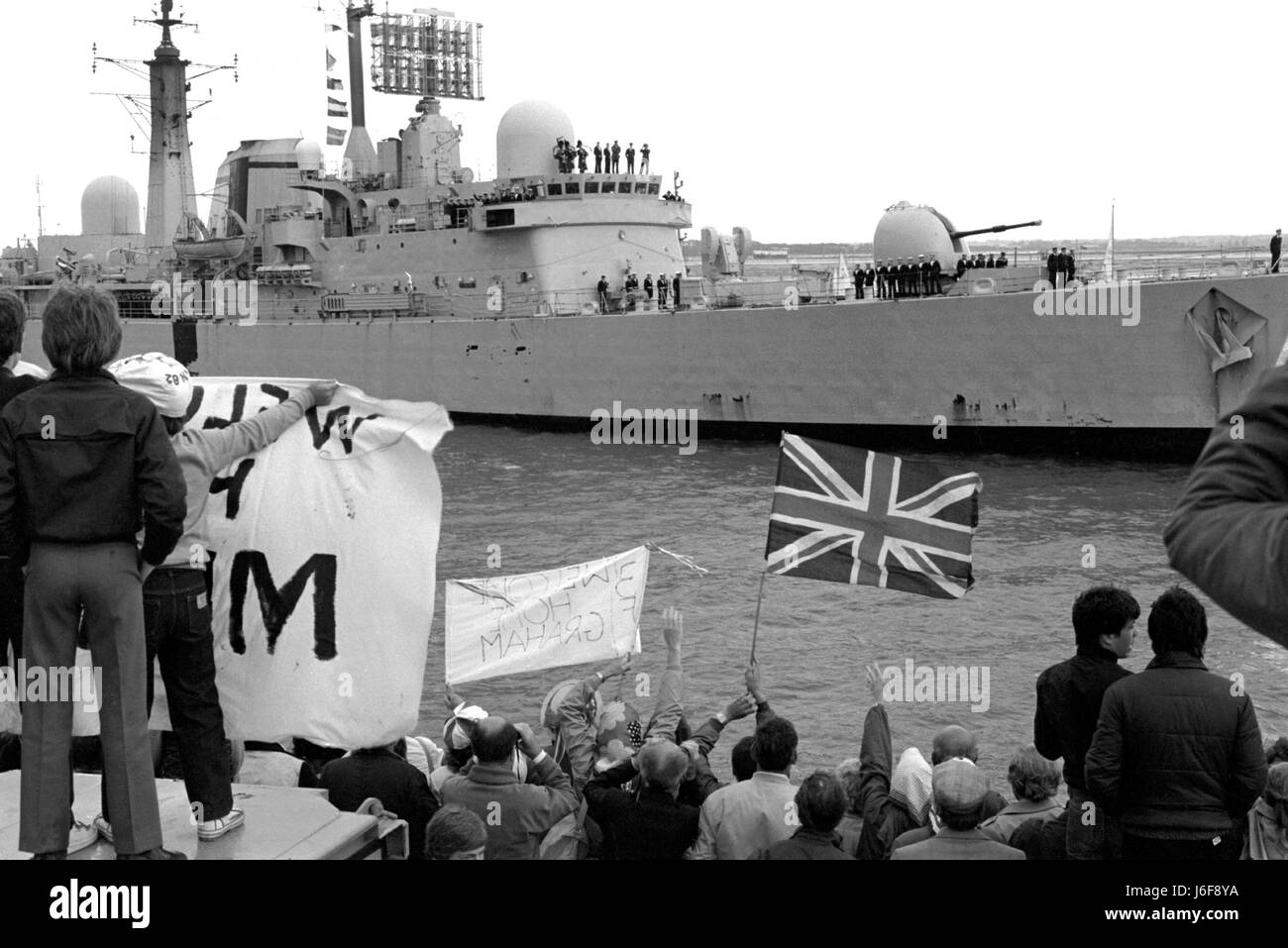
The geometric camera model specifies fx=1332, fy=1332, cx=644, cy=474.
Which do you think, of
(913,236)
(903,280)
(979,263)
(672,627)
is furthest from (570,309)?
(672,627)

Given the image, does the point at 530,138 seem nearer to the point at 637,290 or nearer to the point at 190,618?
the point at 637,290

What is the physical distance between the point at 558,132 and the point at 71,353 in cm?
2970

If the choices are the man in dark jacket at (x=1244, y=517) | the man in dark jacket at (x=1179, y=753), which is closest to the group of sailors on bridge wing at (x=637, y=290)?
the man in dark jacket at (x=1179, y=753)

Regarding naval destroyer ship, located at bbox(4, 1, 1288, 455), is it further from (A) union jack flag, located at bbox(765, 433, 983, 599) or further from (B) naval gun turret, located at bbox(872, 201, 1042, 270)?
(A) union jack flag, located at bbox(765, 433, 983, 599)

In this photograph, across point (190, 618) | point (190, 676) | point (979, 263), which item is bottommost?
point (190, 676)

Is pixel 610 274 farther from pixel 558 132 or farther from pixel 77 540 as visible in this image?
pixel 77 540

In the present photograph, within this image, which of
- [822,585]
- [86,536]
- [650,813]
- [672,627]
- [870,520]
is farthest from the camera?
[822,585]

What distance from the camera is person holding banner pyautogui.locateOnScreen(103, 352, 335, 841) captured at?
11.0 feet

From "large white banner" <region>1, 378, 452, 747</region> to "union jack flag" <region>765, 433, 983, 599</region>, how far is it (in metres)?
2.34

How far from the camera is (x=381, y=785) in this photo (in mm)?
4094

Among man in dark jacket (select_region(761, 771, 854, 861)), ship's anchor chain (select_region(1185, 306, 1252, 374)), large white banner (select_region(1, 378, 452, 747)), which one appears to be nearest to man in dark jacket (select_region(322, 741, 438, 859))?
large white banner (select_region(1, 378, 452, 747))

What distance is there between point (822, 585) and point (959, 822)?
10579mm

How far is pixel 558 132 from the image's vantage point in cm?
3178
